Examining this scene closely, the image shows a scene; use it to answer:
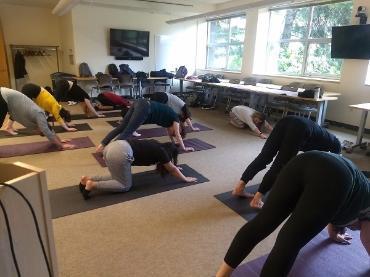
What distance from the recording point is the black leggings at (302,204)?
1.17 m

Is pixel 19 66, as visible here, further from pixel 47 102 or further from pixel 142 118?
pixel 142 118

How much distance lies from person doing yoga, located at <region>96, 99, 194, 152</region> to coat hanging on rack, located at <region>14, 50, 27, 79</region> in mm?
5934

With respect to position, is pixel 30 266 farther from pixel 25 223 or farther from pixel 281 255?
pixel 281 255

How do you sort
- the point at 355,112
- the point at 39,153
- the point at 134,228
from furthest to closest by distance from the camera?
the point at 355,112 → the point at 39,153 → the point at 134,228

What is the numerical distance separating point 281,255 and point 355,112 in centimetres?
510

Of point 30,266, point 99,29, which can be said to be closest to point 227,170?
point 30,266

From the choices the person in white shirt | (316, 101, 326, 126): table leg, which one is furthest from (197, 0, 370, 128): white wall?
the person in white shirt

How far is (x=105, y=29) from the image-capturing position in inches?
309

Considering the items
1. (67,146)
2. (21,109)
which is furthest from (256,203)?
(21,109)

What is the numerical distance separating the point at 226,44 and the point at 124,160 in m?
6.86

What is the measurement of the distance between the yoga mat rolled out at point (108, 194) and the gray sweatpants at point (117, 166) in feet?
0.31

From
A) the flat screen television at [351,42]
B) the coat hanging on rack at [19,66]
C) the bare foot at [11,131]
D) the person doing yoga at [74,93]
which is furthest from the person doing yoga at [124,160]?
the coat hanging on rack at [19,66]

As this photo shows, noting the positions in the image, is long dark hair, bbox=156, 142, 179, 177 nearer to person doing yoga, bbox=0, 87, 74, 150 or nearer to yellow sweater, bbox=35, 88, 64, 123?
person doing yoga, bbox=0, 87, 74, 150

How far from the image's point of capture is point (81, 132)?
4.80 m
